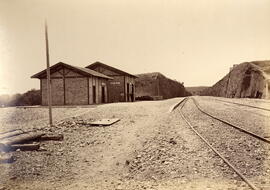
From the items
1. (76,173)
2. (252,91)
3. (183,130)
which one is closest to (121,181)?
(76,173)

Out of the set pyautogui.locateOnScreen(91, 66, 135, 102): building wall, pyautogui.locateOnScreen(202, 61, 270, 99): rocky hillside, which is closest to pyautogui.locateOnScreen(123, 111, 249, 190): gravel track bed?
pyautogui.locateOnScreen(91, 66, 135, 102): building wall

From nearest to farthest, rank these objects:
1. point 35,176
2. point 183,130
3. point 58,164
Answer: point 35,176
point 58,164
point 183,130

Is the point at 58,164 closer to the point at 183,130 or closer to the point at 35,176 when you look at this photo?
the point at 35,176

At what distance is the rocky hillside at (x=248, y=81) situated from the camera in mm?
47747

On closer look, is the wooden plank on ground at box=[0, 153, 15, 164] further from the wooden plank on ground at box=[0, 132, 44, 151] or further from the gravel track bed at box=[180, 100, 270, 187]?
the gravel track bed at box=[180, 100, 270, 187]

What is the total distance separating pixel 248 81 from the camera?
182 feet

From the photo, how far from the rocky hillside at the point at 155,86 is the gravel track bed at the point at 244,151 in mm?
57308

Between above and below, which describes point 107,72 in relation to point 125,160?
above

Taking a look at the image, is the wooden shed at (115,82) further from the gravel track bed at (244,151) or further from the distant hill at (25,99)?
the gravel track bed at (244,151)

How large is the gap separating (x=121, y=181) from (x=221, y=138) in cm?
485

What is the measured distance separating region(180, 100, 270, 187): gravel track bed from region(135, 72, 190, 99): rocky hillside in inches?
2256

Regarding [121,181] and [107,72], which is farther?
[107,72]

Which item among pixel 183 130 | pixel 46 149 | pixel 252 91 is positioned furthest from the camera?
pixel 252 91

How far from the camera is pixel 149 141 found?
31.0ft
